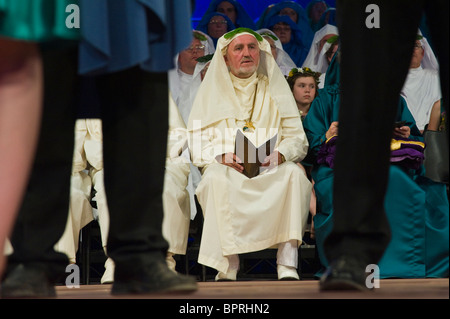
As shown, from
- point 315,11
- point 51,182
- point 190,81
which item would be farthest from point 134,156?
point 315,11

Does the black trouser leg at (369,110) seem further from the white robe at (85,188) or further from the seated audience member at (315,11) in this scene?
the seated audience member at (315,11)

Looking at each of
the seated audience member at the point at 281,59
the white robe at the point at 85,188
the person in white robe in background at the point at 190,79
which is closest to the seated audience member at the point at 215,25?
the person in white robe in background at the point at 190,79

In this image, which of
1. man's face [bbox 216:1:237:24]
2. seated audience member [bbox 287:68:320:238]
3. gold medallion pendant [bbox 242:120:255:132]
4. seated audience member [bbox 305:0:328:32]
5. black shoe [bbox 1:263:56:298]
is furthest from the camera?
seated audience member [bbox 305:0:328:32]

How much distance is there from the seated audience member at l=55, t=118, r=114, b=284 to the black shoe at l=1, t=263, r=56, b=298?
2.21 meters

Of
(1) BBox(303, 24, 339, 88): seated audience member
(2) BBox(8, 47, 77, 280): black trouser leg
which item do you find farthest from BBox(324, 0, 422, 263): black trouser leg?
(1) BBox(303, 24, 339, 88): seated audience member

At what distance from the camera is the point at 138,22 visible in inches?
75.9

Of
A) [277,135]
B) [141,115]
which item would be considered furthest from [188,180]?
[141,115]

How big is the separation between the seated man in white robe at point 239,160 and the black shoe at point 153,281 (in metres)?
2.38

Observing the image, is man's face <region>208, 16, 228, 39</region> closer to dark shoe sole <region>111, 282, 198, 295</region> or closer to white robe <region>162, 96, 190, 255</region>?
white robe <region>162, 96, 190, 255</region>

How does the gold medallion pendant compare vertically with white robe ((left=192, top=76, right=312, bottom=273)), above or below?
above

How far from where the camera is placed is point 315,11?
7555 mm

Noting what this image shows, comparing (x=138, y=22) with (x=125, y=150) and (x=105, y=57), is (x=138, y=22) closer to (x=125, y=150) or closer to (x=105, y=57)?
(x=105, y=57)

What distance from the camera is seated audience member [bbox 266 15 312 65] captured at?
682cm

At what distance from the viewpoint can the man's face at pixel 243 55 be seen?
4941 mm
